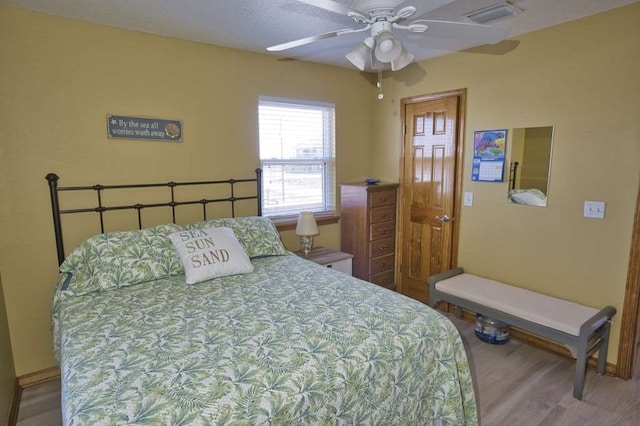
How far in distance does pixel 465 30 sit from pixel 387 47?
424 millimetres

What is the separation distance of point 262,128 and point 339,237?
144cm

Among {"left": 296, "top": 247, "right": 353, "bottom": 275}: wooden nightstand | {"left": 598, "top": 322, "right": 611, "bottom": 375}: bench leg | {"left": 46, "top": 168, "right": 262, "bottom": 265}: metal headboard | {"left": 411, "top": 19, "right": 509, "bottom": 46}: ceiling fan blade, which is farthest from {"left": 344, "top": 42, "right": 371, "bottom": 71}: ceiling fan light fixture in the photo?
{"left": 598, "top": 322, "right": 611, "bottom": 375}: bench leg

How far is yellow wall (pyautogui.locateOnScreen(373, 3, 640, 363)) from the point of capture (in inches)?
94.7

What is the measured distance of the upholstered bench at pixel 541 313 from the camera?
2.31m

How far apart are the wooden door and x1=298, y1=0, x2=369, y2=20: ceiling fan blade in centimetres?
202

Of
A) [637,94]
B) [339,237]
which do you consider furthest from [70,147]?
[637,94]

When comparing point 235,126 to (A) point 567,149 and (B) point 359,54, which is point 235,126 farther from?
(A) point 567,149

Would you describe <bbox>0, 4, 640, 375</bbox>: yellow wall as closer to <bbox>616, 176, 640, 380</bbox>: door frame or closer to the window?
<bbox>616, 176, 640, 380</bbox>: door frame

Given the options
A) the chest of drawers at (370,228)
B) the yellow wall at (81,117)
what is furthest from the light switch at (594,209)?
the yellow wall at (81,117)

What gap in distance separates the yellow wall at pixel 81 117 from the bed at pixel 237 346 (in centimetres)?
22

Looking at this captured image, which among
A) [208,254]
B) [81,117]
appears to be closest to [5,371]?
[208,254]

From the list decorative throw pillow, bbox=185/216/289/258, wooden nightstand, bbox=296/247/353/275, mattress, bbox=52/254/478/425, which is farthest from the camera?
wooden nightstand, bbox=296/247/353/275

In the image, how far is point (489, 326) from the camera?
118 inches

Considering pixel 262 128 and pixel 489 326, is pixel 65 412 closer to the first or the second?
pixel 262 128
